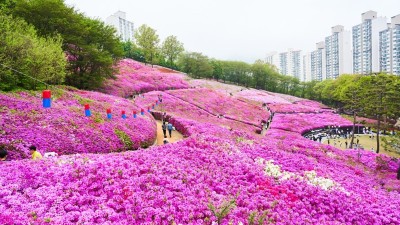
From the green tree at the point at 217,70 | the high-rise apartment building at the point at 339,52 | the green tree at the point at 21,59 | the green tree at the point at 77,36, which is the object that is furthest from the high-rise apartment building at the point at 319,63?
the green tree at the point at 21,59

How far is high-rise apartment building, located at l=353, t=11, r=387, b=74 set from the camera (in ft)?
408

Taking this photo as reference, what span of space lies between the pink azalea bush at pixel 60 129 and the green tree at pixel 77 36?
42.8 feet

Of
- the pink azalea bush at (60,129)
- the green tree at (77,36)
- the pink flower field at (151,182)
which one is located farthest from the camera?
the green tree at (77,36)

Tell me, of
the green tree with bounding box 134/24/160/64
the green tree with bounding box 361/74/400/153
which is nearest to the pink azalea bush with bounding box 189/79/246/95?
the green tree with bounding box 134/24/160/64

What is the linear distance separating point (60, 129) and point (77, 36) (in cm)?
2084

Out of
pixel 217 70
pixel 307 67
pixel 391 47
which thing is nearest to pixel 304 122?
pixel 217 70

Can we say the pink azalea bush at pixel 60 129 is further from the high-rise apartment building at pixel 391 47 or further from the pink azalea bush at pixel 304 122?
the high-rise apartment building at pixel 391 47

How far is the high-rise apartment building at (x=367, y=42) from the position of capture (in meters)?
124

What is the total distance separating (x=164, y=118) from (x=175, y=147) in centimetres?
1681

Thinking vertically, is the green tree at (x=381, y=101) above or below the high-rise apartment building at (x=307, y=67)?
below

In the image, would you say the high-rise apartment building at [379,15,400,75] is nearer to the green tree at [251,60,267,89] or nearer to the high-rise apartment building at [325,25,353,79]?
the high-rise apartment building at [325,25,353,79]

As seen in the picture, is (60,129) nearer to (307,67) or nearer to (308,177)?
(308,177)

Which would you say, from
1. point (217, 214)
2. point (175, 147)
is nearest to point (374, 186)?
point (175, 147)

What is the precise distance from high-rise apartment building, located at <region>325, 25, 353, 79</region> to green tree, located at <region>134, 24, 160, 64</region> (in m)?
101
